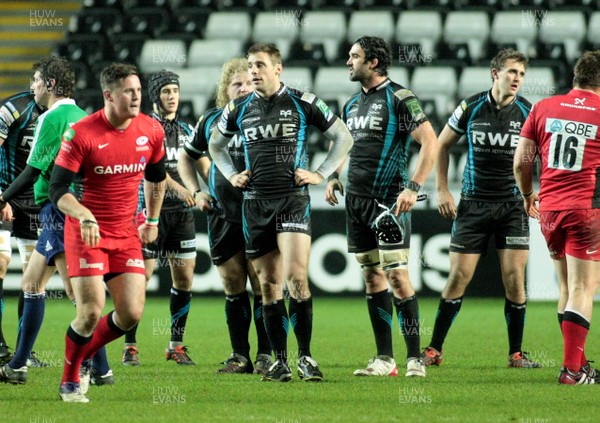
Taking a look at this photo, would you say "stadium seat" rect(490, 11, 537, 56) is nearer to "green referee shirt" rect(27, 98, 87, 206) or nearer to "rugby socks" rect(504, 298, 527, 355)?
"rugby socks" rect(504, 298, 527, 355)

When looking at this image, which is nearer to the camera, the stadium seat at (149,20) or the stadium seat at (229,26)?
the stadium seat at (229,26)

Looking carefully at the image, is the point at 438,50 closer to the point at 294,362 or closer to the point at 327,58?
the point at 327,58

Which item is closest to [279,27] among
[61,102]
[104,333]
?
[61,102]

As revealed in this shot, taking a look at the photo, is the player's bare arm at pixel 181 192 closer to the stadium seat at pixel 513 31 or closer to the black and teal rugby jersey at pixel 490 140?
the black and teal rugby jersey at pixel 490 140

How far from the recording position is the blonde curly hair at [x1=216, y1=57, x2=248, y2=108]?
8.53 metres

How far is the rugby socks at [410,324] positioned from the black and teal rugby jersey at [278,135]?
45.2 inches

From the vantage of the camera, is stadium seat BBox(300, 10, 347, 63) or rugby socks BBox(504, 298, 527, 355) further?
stadium seat BBox(300, 10, 347, 63)

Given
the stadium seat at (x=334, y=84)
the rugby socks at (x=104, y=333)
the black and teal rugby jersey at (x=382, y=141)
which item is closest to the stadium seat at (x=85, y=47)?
the stadium seat at (x=334, y=84)

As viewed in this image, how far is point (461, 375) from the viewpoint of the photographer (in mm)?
7773

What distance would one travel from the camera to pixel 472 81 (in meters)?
15.9

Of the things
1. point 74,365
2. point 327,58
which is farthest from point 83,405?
point 327,58

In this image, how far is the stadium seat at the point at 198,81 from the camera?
16797 millimetres

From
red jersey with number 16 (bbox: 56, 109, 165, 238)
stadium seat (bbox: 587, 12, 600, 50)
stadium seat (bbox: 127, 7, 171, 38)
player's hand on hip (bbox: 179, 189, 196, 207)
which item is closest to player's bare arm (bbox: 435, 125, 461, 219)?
player's hand on hip (bbox: 179, 189, 196, 207)

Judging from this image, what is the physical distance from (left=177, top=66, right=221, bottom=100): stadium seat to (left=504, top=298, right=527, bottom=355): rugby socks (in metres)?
9.16
